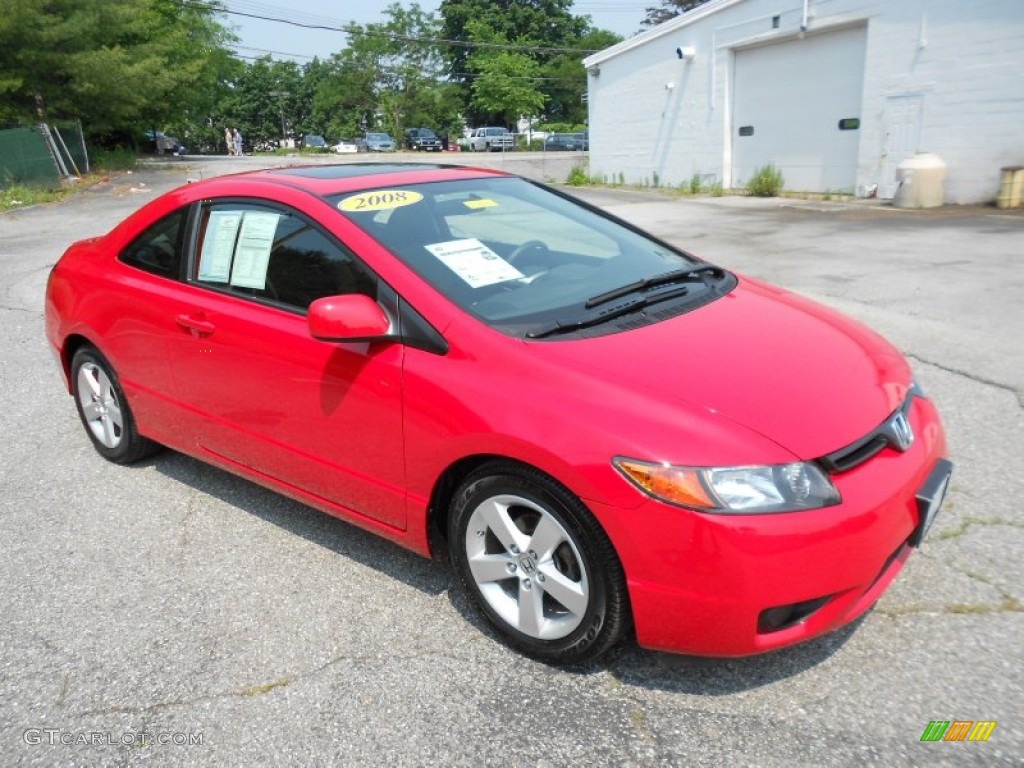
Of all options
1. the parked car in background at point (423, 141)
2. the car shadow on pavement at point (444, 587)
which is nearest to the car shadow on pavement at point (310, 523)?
the car shadow on pavement at point (444, 587)

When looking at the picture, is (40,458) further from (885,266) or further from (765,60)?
(765,60)

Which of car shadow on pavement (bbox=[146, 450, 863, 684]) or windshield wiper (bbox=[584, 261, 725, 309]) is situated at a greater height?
windshield wiper (bbox=[584, 261, 725, 309])

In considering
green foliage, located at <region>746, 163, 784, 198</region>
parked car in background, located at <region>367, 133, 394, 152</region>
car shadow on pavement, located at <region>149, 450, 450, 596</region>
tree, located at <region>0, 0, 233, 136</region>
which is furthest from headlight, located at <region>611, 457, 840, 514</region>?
parked car in background, located at <region>367, 133, 394, 152</region>

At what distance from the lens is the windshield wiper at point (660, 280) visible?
9.69 ft

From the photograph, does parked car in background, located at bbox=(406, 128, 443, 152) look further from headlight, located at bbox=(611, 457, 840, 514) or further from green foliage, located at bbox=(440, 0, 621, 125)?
headlight, located at bbox=(611, 457, 840, 514)

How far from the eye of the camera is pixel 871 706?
236 cm

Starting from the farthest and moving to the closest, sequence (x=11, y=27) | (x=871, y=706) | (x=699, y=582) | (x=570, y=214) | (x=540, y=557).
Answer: (x=11, y=27)
(x=570, y=214)
(x=540, y=557)
(x=871, y=706)
(x=699, y=582)

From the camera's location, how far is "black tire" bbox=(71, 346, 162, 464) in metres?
4.17

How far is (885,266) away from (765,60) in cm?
1112

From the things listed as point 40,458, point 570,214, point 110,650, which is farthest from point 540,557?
point 40,458

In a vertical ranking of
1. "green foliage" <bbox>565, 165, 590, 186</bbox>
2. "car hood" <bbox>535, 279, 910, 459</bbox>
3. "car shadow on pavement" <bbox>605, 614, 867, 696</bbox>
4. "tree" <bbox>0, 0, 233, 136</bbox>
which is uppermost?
"tree" <bbox>0, 0, 233, 136</bbox>

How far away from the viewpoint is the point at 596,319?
9.13ft

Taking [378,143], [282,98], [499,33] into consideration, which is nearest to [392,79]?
[499,33]

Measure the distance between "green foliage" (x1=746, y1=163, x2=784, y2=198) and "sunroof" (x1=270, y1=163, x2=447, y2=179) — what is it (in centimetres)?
1549
